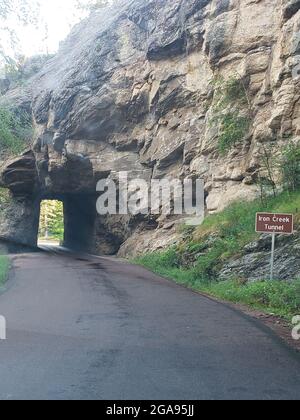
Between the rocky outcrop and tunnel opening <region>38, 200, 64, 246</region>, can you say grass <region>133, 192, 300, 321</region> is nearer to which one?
the rocky outcrop

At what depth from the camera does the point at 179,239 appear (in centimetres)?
2147

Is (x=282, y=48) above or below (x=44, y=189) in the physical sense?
above

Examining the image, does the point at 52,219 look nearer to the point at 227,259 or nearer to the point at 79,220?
the point at 79,220

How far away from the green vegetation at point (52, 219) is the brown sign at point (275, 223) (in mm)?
62477

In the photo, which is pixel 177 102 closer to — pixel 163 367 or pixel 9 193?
pixel 9 193

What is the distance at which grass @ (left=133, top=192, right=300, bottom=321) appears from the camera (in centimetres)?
1088

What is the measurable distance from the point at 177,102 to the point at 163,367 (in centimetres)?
2162

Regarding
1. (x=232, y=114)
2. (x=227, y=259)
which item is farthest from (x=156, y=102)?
(x=227, y=259)

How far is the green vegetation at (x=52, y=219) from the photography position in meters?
75.1

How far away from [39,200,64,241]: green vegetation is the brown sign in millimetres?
62477

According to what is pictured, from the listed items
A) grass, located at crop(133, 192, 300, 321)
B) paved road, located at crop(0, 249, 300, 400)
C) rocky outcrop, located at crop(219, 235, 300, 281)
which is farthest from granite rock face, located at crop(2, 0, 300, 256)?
paved road, located at crop(0, 249, 300, 400)

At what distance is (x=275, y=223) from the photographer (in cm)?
1228

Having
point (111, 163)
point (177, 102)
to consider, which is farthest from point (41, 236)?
point (177, 102)

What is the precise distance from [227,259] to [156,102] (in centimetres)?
1481
